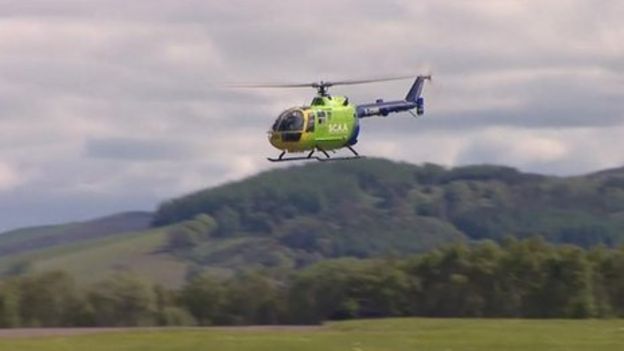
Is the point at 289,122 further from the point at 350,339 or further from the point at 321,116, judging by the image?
the point at 350,339

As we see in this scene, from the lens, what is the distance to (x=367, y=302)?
94688 millimetres

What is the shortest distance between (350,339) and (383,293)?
136 feet

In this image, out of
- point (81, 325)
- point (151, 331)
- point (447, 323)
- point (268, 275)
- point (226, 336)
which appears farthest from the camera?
point (268, 275)

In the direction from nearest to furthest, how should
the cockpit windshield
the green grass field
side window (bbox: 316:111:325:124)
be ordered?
1. the green grass field
2. the cockpit windshield
3. side window (bbox: 316:111:325:124)

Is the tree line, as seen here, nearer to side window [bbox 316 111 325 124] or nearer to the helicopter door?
side window [bbox 316 111 325 124]

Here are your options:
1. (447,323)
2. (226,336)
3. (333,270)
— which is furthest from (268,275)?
(226,336)

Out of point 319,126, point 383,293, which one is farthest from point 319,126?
point 383,293

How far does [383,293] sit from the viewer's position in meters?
94.7

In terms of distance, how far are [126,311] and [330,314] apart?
977cm

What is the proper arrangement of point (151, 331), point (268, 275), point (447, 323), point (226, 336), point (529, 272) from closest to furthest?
1. point (226, 336)
2. point (151, 331)
3. point (447, 323)
4. point (529, 272)
5. point (268, 275)

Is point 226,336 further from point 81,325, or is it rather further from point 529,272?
point 529,272

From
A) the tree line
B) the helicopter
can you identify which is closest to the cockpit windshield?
the helicopter

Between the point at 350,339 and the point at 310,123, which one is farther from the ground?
the point at 310,123

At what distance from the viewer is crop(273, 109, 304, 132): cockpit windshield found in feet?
219
